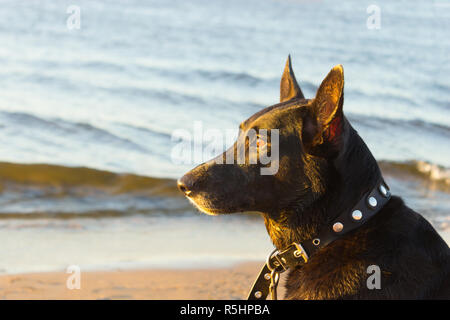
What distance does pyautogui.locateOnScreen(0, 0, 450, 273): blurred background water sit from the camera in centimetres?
650

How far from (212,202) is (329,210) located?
595mm

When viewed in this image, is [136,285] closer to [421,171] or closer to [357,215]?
[357,215]

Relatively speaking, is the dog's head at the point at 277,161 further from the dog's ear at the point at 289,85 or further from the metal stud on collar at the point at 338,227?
the dog's ear at the point at 289,85

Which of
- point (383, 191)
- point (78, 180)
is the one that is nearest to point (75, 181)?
point (78, 180)

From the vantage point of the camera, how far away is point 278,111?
10.2 ft

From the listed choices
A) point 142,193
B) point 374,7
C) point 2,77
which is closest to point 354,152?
point 142,193

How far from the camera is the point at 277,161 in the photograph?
118 inches

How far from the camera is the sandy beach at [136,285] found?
495cm

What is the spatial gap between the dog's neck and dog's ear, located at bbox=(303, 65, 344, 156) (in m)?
0.06

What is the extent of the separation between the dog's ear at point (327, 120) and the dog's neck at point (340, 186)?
0.06 meters

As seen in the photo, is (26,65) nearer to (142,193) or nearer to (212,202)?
(142,193)

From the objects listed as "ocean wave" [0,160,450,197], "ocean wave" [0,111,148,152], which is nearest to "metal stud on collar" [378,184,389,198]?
"ocean wave" [0,160,450,197]

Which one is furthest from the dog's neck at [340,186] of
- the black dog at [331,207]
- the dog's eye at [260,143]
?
the dog's eye at [260,143]

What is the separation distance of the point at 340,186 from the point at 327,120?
313mm
